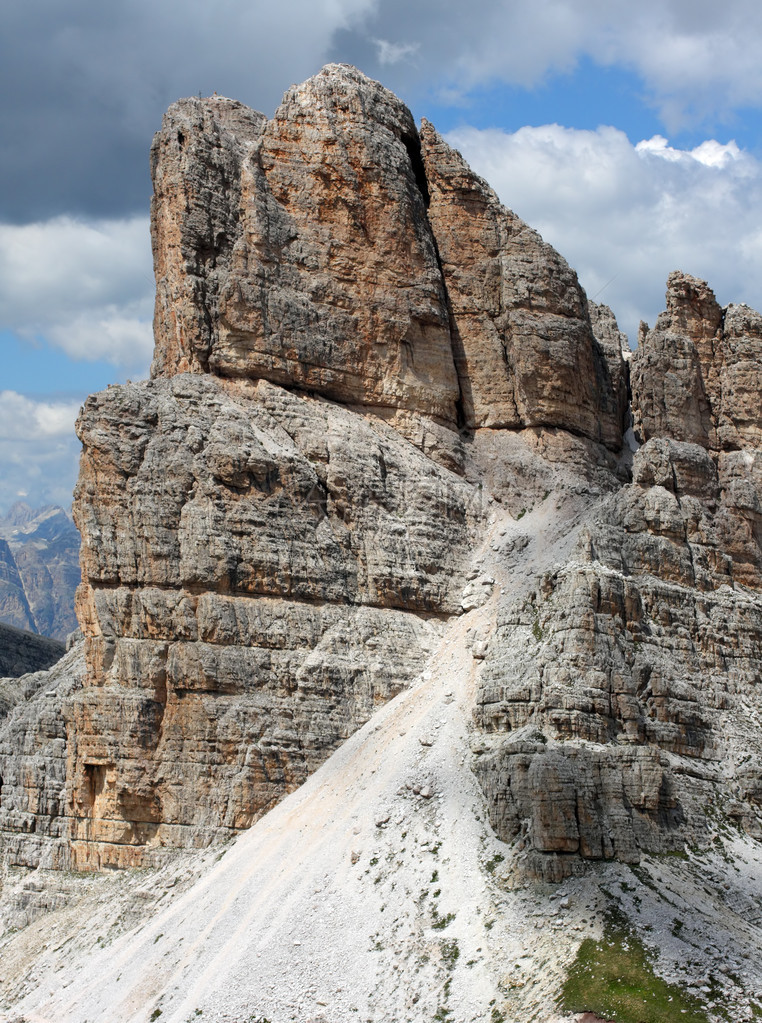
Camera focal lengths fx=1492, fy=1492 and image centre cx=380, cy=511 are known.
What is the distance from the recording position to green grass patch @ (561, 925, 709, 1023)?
32594 mm

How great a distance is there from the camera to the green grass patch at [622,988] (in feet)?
107

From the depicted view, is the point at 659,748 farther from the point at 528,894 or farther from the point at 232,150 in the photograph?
Result: the point at 232,150

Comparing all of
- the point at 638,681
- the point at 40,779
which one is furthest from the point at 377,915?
the point at 40,779

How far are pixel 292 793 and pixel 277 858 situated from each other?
2819mm

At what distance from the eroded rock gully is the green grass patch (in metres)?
3.11

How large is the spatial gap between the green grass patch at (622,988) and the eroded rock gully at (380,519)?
3.11 meters

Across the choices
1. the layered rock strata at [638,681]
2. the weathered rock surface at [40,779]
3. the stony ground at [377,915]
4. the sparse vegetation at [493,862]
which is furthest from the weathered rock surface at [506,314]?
the sparse vegetation at [493,862]

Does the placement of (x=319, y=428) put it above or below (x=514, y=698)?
above

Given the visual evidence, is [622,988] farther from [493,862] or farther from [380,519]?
[380,519]

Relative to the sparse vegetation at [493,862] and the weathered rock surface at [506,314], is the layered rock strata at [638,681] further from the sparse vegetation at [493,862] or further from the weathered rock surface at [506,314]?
the weathered rock surface at [506,314]

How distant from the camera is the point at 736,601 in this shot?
46031 millimetres

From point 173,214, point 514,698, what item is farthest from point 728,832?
point 173,214

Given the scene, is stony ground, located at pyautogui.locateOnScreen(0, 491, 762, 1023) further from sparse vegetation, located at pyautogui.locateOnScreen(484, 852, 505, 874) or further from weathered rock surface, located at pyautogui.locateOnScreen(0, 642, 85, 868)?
weathered rock surface, located at pyautogui.locateOnScreen(0, 642, 85, 868)

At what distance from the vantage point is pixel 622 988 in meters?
33.4
